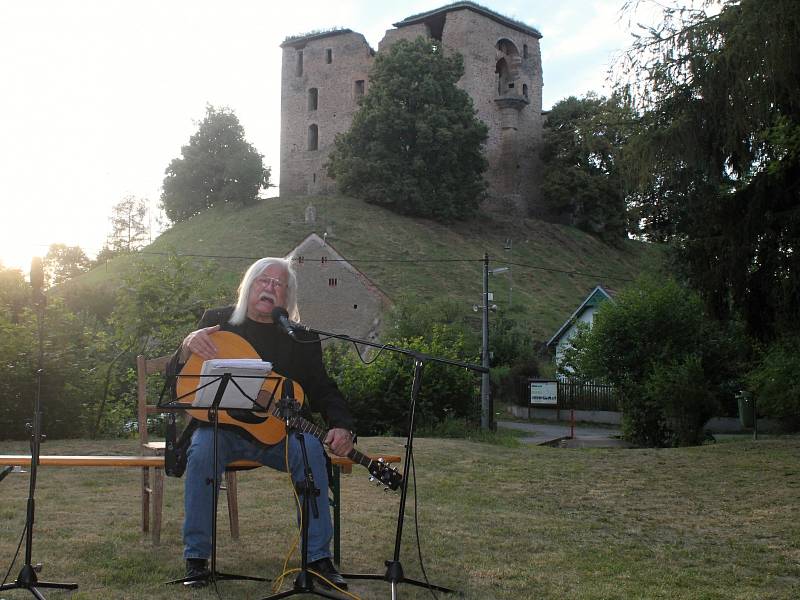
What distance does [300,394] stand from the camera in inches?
187

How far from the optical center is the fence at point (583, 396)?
3250 cm

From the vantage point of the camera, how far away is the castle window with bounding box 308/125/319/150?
61719 mm

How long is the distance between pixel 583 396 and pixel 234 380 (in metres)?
30.2

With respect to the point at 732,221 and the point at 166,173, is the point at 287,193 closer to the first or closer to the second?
the point at 166,173

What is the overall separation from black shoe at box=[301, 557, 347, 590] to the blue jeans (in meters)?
0.02

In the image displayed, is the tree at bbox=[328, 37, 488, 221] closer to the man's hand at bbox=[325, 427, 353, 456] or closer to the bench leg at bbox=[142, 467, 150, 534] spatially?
the bench leg at bbox=[142, 467, 150, 534]

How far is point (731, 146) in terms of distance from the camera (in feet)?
30.8

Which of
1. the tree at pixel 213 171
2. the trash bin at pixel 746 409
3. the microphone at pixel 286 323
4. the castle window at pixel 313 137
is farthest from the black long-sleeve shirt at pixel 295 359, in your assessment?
the castle window at pixel 313 137

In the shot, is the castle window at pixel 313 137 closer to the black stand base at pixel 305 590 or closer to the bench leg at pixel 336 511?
the bench leg at pixel 336 511

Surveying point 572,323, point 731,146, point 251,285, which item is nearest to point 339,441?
point 251,285

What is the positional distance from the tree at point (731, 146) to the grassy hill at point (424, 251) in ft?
105


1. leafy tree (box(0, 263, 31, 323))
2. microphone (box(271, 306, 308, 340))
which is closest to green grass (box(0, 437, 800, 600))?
microphone (box(271, 306, 308, 340))

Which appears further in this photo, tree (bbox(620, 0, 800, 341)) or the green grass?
tree (bbox(620, 0, 800, 341))

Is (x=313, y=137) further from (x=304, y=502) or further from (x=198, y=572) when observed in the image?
(x=304, y=502)
